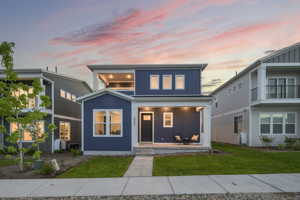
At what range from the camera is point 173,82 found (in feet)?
46.6

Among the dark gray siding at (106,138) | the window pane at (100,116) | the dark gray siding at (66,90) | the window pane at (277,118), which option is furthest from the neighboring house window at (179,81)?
the dark gray siding at (66,90)

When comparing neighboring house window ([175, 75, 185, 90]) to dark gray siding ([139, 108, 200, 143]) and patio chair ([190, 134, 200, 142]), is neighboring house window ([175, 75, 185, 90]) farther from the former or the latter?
patio chair ([190, 134, 200, 142])

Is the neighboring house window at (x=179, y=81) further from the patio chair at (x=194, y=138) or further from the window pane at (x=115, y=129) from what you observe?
the window pane at (x=115, y=129)

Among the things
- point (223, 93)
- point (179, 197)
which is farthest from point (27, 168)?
point (223, 93)

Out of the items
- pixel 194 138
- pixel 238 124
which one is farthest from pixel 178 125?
pixel 238 124

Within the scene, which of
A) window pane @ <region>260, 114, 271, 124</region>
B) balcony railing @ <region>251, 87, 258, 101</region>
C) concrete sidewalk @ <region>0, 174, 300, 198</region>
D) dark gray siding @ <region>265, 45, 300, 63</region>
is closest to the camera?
concrete sidewalk @ <region>0, 174, 300, 198</region>

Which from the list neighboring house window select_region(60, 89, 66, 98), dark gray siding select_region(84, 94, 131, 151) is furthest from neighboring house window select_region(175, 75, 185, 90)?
neighboring house window select_region(60, 89, 66, 98)

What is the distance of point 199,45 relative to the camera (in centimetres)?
1797

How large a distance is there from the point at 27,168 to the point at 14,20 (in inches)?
527

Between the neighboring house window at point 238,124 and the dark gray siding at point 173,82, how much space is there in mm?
6658

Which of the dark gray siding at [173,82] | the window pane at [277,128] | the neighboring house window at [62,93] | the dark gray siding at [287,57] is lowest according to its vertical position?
the window pane at [277,128]

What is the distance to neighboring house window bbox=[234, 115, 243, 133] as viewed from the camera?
17.2 m

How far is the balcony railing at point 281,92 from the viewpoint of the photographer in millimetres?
14905

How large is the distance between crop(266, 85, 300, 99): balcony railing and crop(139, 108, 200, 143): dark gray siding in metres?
6.89
